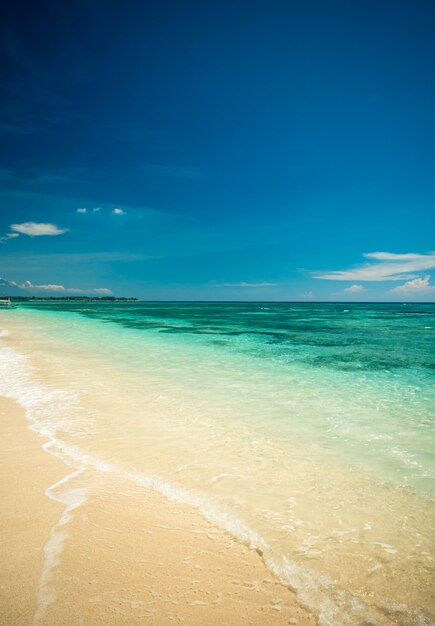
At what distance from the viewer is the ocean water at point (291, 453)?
Answer: 2709 mm

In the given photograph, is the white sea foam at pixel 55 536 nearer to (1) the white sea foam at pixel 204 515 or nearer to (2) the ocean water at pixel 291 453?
(1) the white sea foam at pixel 204 515

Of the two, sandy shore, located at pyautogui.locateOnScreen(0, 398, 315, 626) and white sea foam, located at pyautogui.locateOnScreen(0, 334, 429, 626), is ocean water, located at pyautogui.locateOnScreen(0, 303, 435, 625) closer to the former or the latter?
white sea foam, located at pyautogui.locateOnScreen(0, 334, 429, 626)

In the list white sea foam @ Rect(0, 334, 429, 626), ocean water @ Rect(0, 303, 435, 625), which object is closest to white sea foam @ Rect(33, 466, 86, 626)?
white sea foam @ Rect(0, 334, 429, 626)

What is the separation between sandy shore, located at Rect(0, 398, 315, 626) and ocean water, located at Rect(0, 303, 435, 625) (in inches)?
9.6

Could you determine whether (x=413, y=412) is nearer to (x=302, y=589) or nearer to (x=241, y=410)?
(x=241, y=410)

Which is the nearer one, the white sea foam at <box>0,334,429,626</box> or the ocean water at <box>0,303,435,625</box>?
the white sea foam at <box>0,334,429,626</box>

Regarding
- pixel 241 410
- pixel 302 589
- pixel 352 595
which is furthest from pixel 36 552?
pixel 241 410

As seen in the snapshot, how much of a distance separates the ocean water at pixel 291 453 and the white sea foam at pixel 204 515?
13mm

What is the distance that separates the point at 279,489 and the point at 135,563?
1.92m

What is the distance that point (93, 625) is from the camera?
212 centimetres

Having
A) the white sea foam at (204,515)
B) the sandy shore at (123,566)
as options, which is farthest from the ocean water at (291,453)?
the sandy shore at (123,566)

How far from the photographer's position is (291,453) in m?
4.96

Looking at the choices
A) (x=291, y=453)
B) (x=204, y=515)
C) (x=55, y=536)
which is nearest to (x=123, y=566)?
(x=55, y=536)

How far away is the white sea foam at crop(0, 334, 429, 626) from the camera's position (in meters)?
2.30
